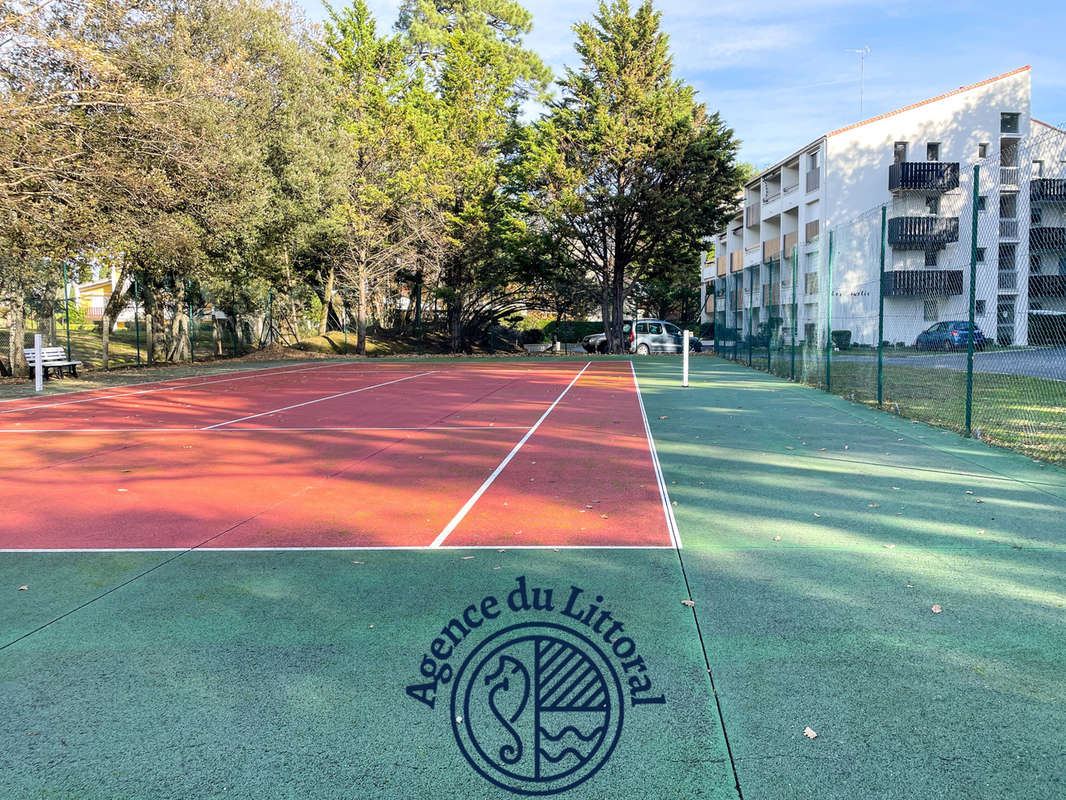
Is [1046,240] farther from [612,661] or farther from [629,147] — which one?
[629,147]

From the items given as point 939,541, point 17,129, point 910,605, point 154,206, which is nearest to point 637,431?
point 939,541

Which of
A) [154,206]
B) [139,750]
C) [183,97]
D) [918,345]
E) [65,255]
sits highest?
[183,97]

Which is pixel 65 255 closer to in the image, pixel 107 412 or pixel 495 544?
pixel 107 412

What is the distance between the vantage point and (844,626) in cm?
431

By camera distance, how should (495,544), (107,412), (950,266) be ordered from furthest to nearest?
(950,266) < (107,412) < (495,544)

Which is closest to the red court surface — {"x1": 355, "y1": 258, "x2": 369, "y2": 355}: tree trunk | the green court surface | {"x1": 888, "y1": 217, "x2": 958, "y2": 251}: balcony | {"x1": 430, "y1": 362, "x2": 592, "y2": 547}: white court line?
{"x1": 430, "y1": 362, "x2": 592, "y2": 547}: white court line

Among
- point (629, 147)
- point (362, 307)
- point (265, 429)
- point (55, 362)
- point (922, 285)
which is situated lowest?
point (265, 429)

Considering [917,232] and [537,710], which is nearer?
[537,710]

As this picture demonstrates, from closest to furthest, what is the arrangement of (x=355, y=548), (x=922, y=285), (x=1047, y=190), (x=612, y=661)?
1. (x=612, y=661)
2. (x=355, y=548)
3. (x=1047, y=190)
4. (x=922, y=285)

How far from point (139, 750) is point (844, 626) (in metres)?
3.35

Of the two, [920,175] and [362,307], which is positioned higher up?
[920,175]

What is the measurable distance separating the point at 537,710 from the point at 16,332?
2285 cm

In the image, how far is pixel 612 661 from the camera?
392cm

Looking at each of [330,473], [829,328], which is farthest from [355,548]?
[829,328]
